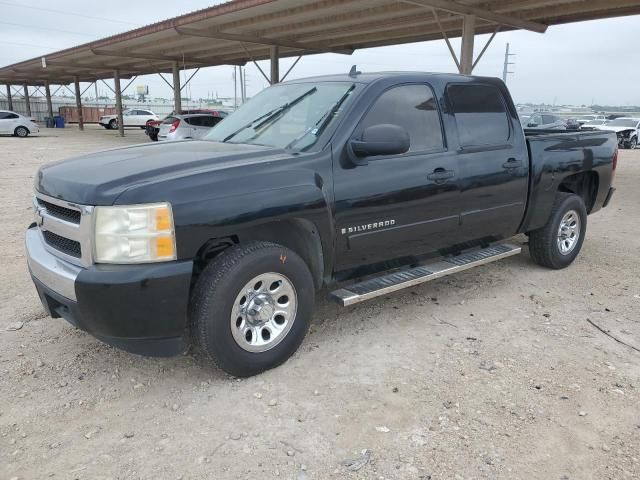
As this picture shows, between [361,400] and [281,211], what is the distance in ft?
4.01

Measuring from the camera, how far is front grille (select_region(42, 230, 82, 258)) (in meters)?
3.03

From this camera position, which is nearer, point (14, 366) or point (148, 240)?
point (148, 240)

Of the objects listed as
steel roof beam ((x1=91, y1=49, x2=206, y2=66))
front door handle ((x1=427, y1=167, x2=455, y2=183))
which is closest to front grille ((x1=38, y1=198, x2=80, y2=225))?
front door handle ((x1=427, y1=167, x2=455, y2=183))

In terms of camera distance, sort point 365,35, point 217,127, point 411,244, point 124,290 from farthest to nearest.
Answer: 1. point 365,35
2. point 217,127
3. point 411,244
4. point 124,290

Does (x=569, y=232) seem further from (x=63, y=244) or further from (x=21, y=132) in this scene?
(x=21, y=132)

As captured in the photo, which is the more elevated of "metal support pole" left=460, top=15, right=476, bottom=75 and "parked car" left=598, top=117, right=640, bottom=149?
"metal support pole" left=460, top=15, right=476, bottom=75

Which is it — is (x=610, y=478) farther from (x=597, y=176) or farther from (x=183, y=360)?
(x=597, y=176)

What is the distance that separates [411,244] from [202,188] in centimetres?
182

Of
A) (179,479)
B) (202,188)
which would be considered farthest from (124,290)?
(179,479)

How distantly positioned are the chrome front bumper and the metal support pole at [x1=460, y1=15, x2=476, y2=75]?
12193 millimetres

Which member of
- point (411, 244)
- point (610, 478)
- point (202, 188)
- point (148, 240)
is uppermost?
point (202, 188)

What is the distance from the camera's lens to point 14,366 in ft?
11.4

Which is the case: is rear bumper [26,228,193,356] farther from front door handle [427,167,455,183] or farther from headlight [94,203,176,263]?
front door handle [427,167,455,183]

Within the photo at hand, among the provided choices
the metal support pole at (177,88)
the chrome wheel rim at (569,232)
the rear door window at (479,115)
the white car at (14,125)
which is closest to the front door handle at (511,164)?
the rear door window at (479,115)
